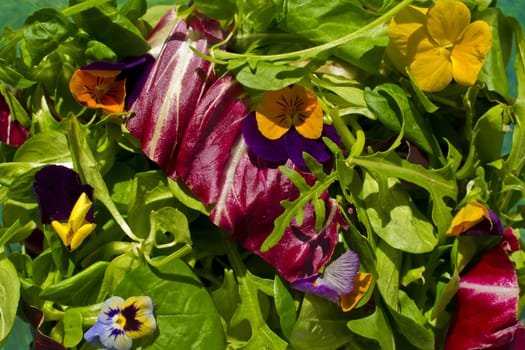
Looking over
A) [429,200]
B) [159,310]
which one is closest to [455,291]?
[429,200]

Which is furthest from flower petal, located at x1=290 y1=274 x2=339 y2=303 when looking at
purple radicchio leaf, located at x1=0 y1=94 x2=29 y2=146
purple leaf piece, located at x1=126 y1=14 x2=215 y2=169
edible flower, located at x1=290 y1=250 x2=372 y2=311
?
purple radicchio leaf, located at x1=0 y1=94 x2=29 y2=146

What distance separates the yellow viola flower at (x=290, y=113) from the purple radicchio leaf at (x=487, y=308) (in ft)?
0.46

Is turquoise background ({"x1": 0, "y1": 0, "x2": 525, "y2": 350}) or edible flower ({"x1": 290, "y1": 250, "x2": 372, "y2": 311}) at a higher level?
edible flower ({"x1": 290, "y1": 250, "x2": 372, "y2": 311})

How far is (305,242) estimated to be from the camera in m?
0.42

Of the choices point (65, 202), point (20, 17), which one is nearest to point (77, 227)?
point (65, 202)

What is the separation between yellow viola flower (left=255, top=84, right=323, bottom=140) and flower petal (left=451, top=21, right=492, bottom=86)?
8cm

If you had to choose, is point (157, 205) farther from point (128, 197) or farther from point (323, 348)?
point (323, 348)

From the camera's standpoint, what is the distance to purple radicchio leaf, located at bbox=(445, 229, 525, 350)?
1.48 ft

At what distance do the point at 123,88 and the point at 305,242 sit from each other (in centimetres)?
14

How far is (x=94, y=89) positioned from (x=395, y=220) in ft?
0.62

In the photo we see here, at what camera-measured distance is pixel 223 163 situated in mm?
419

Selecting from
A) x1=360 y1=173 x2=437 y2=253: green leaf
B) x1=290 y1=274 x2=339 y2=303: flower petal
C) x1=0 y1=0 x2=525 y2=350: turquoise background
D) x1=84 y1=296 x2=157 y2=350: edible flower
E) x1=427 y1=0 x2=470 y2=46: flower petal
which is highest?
x1=427 y1=0 x2=470 y2=46: flower petal

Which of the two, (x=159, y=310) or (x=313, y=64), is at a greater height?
(x=313, y=64)

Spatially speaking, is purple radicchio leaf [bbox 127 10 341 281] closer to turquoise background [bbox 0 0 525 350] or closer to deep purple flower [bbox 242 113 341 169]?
deep purple flower [bbox 242 113 341 169]
